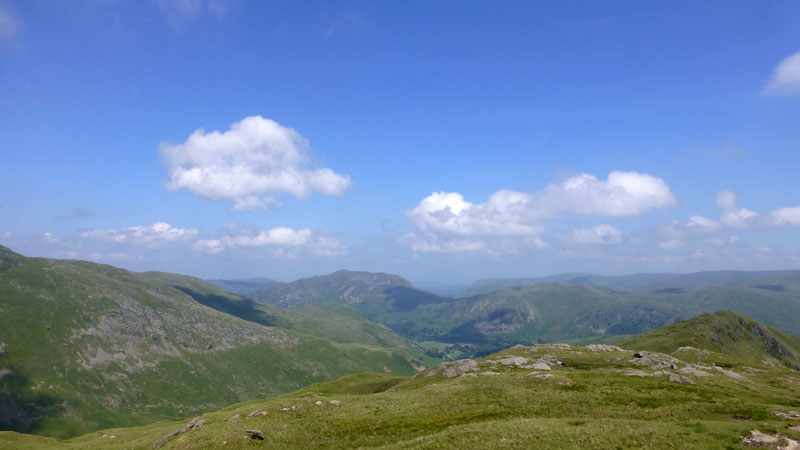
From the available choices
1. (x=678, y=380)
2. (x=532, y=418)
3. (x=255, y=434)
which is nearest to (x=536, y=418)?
(x=532, y=418)

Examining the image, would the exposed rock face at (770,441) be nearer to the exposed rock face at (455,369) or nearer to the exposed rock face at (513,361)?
the exposed rock face at (513,361)

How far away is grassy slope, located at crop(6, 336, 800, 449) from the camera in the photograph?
31.0 metres

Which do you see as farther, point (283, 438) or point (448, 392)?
point (448, 392)

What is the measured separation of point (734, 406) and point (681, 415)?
8.65 meters

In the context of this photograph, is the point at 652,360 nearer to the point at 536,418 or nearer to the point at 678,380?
the point at 678,380

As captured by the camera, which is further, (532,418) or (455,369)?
(455,369)

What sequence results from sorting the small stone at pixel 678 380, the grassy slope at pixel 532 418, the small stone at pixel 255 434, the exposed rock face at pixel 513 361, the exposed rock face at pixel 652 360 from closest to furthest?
1. the grassy slope at pixel 532 418
2. the small stone at pixel 255 434
3. the small stone at pixel 678 380
4. the exposed rock face at pixel 652 360
5. the exposed rock face at pixel 513 361

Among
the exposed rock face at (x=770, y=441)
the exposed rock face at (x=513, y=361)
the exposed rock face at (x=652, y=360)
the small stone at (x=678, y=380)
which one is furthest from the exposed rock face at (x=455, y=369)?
the exposed rock face at (x=770, y=441)

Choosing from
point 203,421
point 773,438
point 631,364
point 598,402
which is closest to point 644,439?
point 773,438

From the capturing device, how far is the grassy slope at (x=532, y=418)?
31000 millimetres

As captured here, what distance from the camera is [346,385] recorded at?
13000cm

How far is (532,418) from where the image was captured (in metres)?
39.8

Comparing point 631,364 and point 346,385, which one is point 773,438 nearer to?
point 631,364

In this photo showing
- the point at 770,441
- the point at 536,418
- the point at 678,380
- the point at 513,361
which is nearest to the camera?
the point at 770,441
